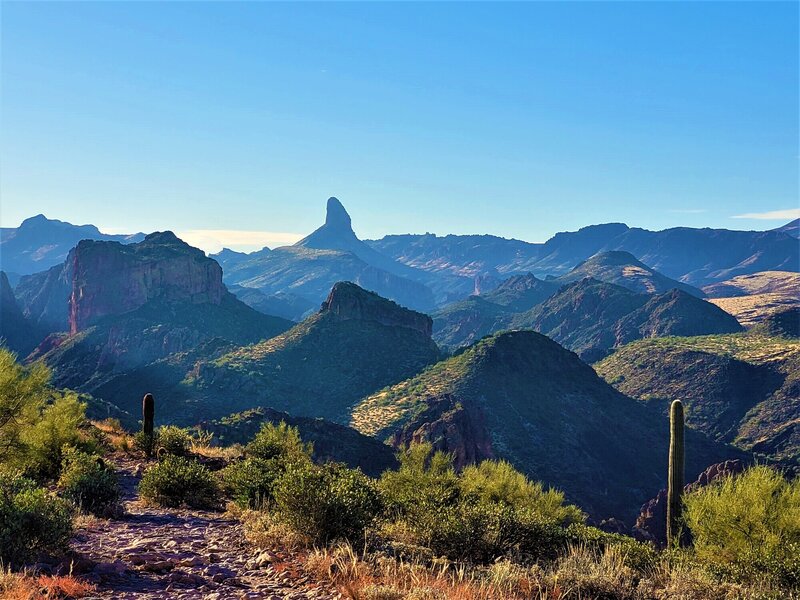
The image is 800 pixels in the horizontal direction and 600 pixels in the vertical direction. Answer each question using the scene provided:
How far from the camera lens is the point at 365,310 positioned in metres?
100

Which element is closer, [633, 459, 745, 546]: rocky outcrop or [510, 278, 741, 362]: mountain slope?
[633, 459, 745, 546]: rocky outcrop

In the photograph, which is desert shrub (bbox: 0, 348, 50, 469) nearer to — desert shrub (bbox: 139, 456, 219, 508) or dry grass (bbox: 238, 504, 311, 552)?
desert shrub (bbox: 139, 456, 219, 508)

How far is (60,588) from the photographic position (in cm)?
605

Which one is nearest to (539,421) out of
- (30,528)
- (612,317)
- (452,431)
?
(452,431)

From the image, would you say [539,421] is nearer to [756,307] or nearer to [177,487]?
[177,487]

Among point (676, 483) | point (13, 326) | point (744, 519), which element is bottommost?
point (13, 326)

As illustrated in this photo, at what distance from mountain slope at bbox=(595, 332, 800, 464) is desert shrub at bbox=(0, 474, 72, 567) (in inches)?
3049

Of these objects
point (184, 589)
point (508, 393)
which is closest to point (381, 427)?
point (508, 393)

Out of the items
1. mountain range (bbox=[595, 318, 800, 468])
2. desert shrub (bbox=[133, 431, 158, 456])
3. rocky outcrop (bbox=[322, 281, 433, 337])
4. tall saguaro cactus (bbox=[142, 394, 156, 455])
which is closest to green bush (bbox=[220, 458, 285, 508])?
desert shrub (bbox=[133, 431, 158, 456])

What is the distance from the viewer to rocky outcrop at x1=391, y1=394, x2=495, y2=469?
53250mm

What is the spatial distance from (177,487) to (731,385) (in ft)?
303

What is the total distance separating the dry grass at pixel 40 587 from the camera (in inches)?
220

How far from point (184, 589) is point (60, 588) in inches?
52.2

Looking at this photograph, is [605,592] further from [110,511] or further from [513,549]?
[110,511]
